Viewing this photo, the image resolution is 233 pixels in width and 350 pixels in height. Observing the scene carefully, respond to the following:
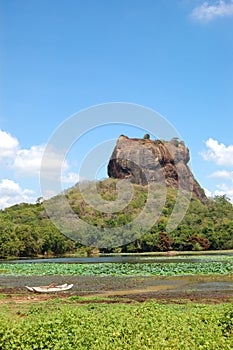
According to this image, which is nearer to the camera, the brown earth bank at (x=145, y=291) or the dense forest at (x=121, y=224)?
the brown earth bank at (x=145, y=291)

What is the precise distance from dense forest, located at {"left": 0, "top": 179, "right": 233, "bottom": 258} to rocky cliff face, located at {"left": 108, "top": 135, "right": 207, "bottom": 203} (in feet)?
61.9

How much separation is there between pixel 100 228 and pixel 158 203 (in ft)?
76.6

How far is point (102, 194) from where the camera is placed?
381 feet

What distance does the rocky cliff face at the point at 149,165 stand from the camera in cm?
13838

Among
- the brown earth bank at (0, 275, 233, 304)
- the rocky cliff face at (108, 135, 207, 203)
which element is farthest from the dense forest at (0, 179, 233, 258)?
the brown earth bank at (0, 275, 233, 304)

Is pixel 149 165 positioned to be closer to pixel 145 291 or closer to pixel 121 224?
pixel 121 224

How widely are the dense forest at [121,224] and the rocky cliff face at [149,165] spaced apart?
1888 cm

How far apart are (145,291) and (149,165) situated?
384 feet

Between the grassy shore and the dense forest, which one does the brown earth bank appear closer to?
the grassy shore

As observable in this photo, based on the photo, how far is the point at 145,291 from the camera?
2317 cm

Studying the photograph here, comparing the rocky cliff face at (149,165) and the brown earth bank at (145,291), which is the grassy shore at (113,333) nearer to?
the brown earth bank at (145,291)

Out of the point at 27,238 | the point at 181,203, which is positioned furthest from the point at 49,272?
the point at 181,203

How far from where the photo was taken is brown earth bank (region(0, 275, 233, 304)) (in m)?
19.6

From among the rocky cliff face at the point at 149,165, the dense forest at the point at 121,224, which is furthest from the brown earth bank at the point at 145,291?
the rocky cliff face at the point at 149,165
